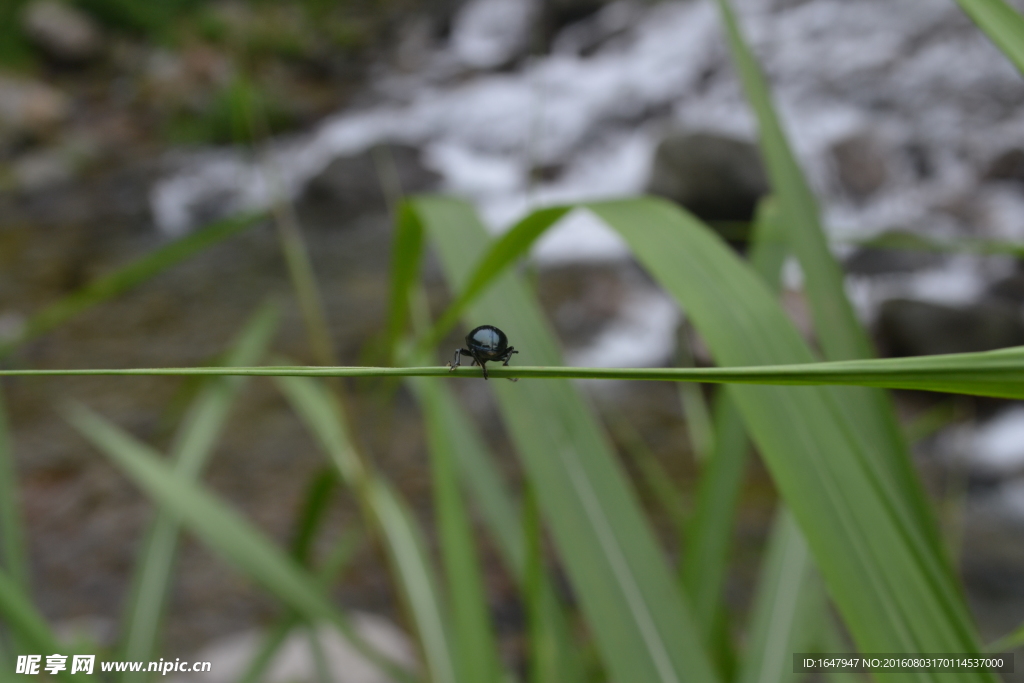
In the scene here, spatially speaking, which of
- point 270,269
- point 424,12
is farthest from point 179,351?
point 424,12

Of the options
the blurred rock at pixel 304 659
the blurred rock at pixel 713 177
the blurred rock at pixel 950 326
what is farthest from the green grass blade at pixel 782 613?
the blurred rock at pixel 713 177

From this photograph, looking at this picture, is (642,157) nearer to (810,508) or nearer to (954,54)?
(954,54)

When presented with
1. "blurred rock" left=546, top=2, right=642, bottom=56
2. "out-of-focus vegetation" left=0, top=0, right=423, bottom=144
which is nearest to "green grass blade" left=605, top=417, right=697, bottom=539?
"blurred rock" left=546, top=2, right=642, bottom=56

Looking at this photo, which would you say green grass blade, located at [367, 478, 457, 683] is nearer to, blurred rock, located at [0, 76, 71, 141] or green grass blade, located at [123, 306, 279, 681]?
green grass blade, located at [123, 306, 279, 681]

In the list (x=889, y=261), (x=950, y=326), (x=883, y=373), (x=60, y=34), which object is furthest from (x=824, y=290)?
(x=60, y=34)

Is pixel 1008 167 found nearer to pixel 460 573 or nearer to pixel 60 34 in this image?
pixel 460 573
